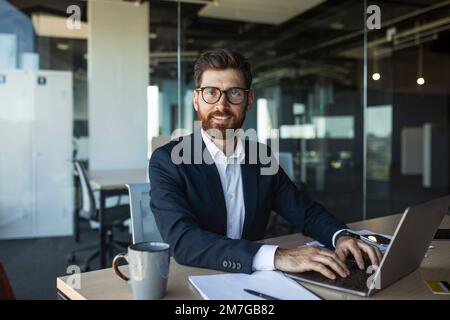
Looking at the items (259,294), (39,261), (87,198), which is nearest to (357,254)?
(259,294)

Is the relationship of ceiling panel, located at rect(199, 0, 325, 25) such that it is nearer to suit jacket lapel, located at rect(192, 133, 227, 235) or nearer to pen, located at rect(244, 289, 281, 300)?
suit jacket lapel, located at rect(192, 133, 227, 235)

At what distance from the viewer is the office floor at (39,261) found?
3566 millimetres

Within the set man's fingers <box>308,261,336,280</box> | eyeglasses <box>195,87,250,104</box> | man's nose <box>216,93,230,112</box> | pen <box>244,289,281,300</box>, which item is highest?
eyeglasses <box>195,87,250,104</box>

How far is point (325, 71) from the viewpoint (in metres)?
8.30

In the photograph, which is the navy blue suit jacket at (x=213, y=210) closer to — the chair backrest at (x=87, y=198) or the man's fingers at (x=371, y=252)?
the man's fingers at (x=371, y=252)

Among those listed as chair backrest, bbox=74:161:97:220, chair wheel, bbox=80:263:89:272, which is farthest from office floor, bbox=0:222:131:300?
chair backrest, bbox=74:161:97:220

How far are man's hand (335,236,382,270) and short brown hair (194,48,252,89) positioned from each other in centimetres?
63

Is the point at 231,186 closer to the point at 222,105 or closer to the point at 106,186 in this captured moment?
the point at 222,105

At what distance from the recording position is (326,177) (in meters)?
8.14

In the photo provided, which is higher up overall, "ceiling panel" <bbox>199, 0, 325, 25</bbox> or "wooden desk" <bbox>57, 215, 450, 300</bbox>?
"ceiling panel" <bbox>199, 0, 325, 25</bbox>

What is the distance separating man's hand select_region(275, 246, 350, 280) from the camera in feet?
3.77

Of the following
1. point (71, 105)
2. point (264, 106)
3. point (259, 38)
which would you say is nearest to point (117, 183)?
point (71, 105)

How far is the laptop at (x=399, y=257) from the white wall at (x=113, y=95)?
4.28 meters
